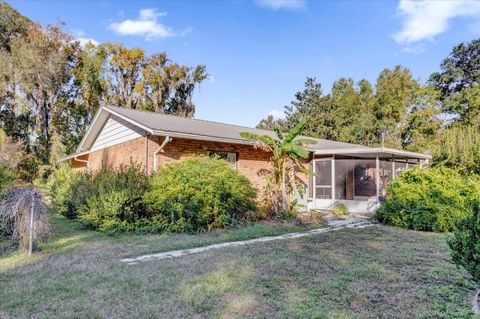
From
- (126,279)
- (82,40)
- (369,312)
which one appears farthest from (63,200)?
(82,40)

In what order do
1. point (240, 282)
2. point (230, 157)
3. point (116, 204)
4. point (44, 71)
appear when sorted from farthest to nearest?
1. point (44, 71)
2. point (230, 157)
3. point (116, 204)
4. point (240, 282)

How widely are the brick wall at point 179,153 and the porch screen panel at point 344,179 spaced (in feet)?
5.19

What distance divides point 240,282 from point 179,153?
7.45 metres

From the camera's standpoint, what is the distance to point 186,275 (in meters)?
4.97

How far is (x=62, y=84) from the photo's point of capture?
28547 millimetres

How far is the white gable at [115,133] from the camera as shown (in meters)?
12.8

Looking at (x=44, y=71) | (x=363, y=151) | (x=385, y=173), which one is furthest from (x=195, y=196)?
(x=44, y=71)

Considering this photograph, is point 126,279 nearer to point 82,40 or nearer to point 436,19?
point 436,19

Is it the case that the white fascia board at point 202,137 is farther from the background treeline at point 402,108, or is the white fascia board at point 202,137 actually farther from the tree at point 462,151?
the tree at point 462,151

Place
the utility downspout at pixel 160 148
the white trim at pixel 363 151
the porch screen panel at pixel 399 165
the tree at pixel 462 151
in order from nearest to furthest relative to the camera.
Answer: the utility downspout at pixel 160 148, the white trim at pixel 363 151, the porch screen panel at pixel 399 165, the tree at pixel 462 151

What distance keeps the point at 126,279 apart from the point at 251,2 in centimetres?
1229

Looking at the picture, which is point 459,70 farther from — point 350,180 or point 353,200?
point 353,200

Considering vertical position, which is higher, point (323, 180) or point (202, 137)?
point (202, 137)

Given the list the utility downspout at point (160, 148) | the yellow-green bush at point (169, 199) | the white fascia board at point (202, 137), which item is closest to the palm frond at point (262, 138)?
the white fascia board at point (202, 137)
